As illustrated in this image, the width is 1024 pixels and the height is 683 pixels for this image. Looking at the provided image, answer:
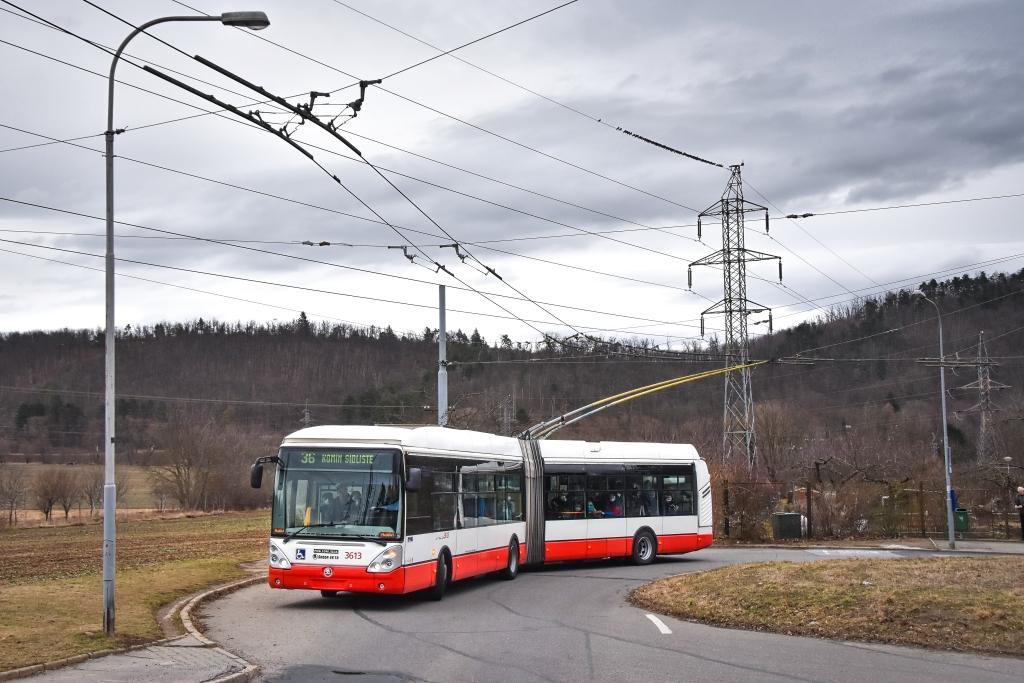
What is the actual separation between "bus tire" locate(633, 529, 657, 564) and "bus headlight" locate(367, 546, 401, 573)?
12545 mm

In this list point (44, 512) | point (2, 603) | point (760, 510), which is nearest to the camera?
point (2, 603)

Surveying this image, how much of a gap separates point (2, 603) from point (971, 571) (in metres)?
15.5

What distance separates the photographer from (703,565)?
28266mm

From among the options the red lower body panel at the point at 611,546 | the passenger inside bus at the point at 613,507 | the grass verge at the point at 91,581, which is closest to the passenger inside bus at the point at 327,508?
the grass verge at the point at 91,581

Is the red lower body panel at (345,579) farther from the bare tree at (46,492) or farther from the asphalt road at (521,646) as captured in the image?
the bare tree at (46,492)

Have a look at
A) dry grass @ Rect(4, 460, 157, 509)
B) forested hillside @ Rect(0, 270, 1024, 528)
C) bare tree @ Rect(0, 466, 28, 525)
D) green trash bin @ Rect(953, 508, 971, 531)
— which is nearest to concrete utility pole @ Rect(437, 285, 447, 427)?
forested hillside @ Rect(0, 270, 1024, 528)

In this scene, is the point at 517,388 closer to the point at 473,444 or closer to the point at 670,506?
the point at 670,506

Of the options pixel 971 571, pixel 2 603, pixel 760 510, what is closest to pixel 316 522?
pixel 2 603

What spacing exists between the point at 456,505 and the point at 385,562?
11.0 feet

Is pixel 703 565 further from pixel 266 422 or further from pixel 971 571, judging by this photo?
pixel 266 422

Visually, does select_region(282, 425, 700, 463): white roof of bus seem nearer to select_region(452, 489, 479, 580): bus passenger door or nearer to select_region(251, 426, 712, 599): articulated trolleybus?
select_region(251, 426, 712, 599): articulated trolleybus

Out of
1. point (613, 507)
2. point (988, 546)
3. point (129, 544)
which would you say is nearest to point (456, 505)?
point (613, 507)

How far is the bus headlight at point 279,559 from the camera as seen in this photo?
57.9ft

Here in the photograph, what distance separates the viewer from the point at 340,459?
18125mm
